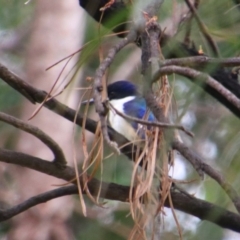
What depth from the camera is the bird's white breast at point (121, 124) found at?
0.96 m

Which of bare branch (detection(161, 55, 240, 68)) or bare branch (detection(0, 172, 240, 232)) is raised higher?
bare branch (detection(161, 55, 240, 68))

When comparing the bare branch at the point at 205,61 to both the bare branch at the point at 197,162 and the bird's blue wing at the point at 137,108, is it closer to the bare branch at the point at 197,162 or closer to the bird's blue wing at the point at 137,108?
the bare branch at the point at 197,162

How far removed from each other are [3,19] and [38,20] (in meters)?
1.33

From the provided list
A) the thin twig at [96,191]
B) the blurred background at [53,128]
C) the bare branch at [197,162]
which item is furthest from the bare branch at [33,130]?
the blurred background at [53,128]

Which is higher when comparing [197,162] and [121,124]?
[121,124]

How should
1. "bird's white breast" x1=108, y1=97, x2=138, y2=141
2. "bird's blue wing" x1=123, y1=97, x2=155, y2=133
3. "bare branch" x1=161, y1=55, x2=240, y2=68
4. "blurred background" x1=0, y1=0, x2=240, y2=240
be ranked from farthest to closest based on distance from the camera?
"blurred background" x1=0, y1=0, x2=240, y2=240, "bird's blue wing" x1=123, y1=97, x2=155, y2=133, "bird's white breast" x1=108, y1=97, x2=138, y2=141, "bare branch" x1=161, y1=55, x2=240, y2=68

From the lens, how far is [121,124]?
1.49 meters

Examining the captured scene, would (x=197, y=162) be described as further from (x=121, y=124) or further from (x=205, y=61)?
(x=121, y=124)

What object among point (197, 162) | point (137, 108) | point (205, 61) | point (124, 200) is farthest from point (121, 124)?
point (205, 61)

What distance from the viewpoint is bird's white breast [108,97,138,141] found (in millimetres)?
959

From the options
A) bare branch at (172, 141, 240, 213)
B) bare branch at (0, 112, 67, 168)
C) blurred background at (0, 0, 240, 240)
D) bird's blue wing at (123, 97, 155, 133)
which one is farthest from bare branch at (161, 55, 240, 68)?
blurred background at (0, 0, 240, 240)

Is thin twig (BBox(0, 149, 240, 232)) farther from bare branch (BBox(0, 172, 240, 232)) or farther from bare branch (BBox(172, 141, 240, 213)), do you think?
bare branch (BBox(172, 141, 240, 213))

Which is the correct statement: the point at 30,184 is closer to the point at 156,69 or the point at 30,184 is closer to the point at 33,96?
the point at 33,96

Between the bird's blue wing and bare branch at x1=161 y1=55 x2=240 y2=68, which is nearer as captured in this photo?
bare branch at x1=161 y1=55 x2=240 y2=68
